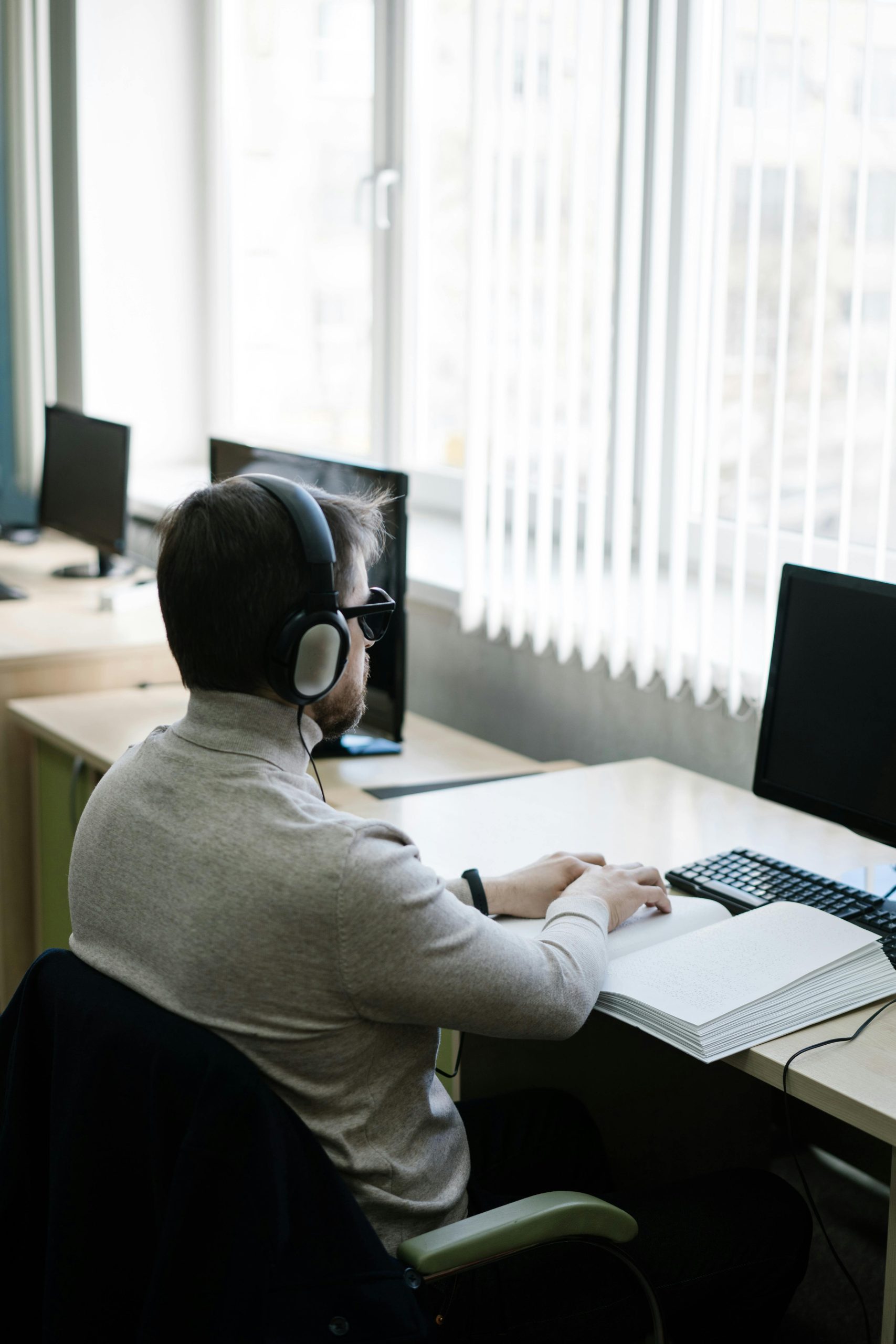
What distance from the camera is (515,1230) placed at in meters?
1.08

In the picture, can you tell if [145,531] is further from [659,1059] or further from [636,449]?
[659,1059]

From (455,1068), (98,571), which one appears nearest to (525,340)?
(455,1068)

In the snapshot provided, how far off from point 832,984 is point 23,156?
142 inches

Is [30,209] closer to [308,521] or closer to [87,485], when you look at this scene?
[87,485]

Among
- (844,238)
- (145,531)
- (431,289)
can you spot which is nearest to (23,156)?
(145,531)

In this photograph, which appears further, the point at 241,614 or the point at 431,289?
the point at 431,289

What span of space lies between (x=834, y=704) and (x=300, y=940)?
818 millimetres

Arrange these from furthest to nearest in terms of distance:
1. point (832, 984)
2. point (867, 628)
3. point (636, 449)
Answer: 1. point (636, 449)
2. point (867, 628)
3. point (832, 984)

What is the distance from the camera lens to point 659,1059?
1776mm

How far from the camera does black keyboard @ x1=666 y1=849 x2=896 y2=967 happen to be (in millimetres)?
1422

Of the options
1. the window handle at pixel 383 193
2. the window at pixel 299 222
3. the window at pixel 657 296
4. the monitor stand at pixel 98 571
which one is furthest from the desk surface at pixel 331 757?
the window handle at pixel 383 193

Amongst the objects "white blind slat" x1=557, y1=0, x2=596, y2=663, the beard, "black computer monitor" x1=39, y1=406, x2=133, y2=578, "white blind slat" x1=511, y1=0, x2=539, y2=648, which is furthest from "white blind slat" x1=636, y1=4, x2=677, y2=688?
"black computer monitor" x1=39, y1=406, x2=133, y2=578

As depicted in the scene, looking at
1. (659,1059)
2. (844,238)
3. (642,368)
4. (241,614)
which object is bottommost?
(659,1059)

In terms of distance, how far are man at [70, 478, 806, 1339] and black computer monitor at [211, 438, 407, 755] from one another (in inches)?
33.7
